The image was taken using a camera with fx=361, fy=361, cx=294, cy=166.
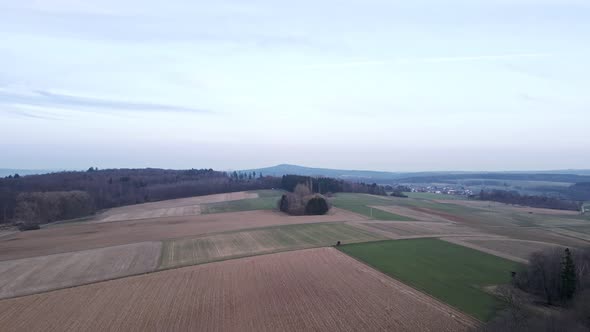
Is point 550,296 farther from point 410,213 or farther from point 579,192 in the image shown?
point 579,192

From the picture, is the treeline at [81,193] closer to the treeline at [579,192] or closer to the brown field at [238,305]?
the brown field at [238,305]

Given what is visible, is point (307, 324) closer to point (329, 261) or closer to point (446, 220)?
point (329, 261)

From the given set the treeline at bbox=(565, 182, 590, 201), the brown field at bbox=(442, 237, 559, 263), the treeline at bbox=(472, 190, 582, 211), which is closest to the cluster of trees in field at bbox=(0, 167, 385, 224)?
the brown field at bbox=(442, 237, 559, 263)

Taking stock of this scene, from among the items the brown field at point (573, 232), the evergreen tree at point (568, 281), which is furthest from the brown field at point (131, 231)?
the evergreen tree at point (568, 281)

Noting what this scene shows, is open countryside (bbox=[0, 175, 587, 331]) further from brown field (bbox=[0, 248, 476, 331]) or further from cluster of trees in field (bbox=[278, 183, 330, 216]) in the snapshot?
cluster of trees in field (bbox=[278, 183, 330, 216])

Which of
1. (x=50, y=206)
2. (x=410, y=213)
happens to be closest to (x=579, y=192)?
(x=410, y=213)
